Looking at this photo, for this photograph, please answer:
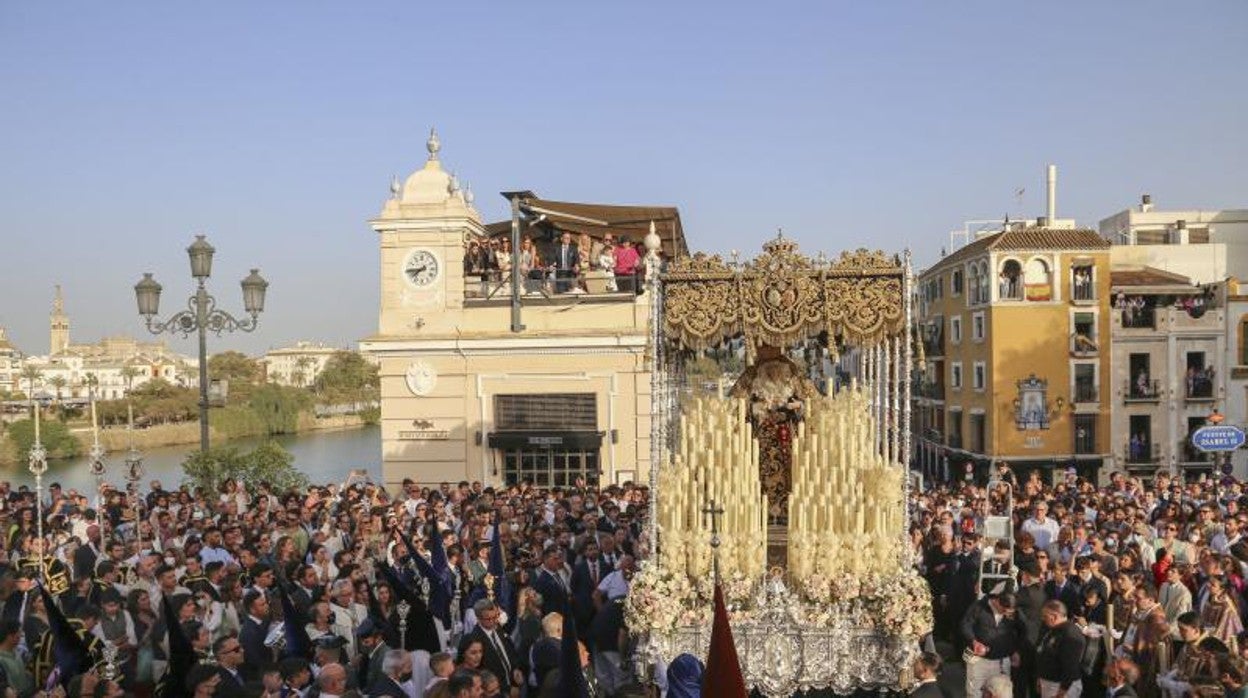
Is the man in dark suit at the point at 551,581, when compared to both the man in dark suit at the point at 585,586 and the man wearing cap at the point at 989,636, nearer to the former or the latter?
the man in dark suit at the point at 585,586

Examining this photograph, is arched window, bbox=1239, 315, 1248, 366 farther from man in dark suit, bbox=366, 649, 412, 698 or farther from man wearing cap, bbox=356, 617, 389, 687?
man in dark suit, bbox=366, 649, 412, 698

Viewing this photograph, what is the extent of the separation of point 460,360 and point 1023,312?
2241 centimetres

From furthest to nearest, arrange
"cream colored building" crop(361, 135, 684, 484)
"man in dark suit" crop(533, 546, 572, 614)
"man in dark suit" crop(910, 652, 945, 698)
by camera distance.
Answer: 1. "cream colored building" crop(361, 135, 684, 484)
2. "man in dark suit" crop(533, 546, 572, 614)
3. "man in dark suit" crop(910, 652, 945, 698)

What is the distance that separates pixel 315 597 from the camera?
29.5ft

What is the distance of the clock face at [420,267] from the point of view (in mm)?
19250

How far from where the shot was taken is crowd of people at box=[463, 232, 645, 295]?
19.5 meters

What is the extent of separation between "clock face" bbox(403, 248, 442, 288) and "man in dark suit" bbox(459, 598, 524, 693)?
1247cm

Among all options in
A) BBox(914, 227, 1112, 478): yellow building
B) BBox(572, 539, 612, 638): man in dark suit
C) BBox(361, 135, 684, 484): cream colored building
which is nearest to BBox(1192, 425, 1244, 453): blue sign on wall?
BBox(361, 135, 684, 484): cream colored building

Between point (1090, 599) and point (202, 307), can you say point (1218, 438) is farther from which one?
point (202, 307)

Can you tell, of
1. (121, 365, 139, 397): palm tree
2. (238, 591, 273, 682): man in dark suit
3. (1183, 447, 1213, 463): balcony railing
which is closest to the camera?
(238, 591, 273, 682): man in dark suit

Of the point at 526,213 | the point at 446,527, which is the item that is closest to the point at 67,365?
the point at 526,213

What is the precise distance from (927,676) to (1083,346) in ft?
99.8

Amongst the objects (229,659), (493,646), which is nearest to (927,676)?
(493,646)

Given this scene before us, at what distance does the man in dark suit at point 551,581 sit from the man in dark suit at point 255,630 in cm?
258
